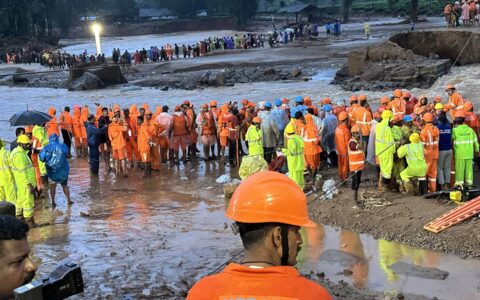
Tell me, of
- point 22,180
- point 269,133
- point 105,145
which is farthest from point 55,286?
point 105,145

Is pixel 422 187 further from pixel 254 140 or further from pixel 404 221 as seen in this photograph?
pixel 254 140

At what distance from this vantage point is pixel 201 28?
82.2m

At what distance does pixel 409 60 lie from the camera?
29.2m

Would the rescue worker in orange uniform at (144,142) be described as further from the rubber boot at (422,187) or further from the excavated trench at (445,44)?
the excavated trench at (445,44)

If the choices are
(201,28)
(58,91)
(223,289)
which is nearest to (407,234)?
(223,289)

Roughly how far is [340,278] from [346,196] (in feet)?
10.9

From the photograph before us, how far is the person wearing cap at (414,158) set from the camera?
10203 millimetres

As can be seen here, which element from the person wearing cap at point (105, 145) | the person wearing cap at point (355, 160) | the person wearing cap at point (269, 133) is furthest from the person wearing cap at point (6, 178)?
the person wearing cap at point (355, 160)

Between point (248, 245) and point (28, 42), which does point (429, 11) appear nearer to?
point (28, 42)

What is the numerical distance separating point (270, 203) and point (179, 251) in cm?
711

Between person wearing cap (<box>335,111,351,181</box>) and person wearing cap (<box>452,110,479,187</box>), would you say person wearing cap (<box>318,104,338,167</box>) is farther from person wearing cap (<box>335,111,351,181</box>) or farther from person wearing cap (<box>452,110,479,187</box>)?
person wearing cap (<box>452,110,479,187</box>)

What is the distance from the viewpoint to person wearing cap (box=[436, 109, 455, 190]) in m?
10.7

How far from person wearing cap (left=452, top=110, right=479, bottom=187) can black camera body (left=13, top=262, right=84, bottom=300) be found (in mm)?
8978

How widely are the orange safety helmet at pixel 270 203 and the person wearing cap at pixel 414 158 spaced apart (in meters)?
8.12
